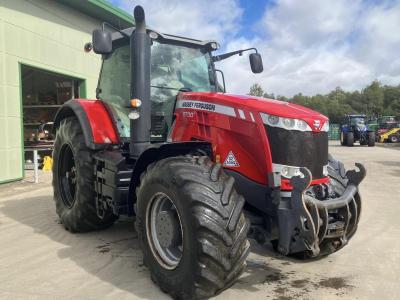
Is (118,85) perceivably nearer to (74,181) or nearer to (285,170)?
(74,181)

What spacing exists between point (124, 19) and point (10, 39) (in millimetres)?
4766

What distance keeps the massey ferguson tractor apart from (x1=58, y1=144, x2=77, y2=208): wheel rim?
815 mm

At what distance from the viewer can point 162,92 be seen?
4.69 meters

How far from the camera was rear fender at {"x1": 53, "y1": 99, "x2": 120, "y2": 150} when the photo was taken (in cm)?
492

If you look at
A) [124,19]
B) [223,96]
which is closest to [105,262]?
[223,96]

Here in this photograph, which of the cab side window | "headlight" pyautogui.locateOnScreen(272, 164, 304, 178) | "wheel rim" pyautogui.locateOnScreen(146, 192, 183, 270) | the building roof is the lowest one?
"wheel rim" pyautogui.locateOnScreen(146, 192, 183, 270)

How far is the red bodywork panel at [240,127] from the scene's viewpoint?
347 cm

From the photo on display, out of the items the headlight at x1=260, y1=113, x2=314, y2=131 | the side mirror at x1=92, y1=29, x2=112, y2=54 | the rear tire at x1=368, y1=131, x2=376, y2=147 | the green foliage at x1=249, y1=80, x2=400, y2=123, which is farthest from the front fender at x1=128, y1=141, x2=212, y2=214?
the green foliage at x1=249, y1=80, x2=400, y2=123

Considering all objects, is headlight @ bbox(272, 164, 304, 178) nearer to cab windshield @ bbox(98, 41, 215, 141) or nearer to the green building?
cab windshield @ bbox(98, 41, 215, 141)

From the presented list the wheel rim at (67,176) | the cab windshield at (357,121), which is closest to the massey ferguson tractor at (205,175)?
the wheel rim at (67,176)

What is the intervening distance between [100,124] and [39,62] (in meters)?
7.30

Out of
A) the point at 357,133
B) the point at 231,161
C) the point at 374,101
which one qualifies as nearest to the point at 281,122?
the point at 231,161

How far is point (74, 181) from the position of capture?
571cm

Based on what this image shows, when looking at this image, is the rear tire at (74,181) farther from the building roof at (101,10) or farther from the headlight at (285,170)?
the building roof at (101,10)
